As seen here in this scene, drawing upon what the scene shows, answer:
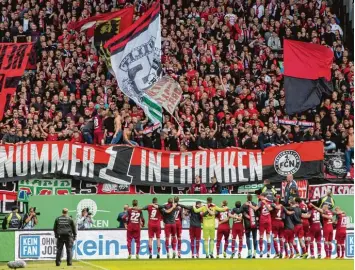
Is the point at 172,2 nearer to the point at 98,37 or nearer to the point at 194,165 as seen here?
the point at 98,37

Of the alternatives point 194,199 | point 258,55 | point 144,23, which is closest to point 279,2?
point 258,55

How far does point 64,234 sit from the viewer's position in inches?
1217

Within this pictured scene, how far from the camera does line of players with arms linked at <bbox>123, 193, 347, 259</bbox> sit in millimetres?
33625

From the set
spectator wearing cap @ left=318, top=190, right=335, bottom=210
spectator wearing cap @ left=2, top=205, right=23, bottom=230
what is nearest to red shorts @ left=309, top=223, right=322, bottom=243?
spectator wearing cap @ left=318, top=190, right=335, bottom=210

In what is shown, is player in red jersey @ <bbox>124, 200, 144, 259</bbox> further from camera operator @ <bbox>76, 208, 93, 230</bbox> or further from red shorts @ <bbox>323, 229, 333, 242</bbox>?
red shorts @ <bbox>323, 229, 333, 242</bbox>

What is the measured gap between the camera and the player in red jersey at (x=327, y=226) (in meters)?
34.0

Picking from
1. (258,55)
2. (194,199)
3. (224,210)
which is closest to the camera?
(224,210)

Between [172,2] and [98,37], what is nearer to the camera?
[98,37]

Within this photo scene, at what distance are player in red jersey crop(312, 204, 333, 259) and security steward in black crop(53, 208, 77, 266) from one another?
779cm

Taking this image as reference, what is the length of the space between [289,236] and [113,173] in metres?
6.36

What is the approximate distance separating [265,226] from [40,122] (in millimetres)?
8313

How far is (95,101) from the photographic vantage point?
3797 cm

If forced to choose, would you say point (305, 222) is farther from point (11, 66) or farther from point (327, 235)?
point (11, 66)

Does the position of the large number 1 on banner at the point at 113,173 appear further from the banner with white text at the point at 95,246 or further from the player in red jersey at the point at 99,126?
the banner with white text at the point at 95,246
